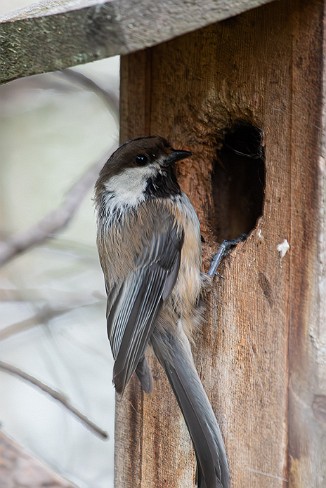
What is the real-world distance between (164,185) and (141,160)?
0.36 ft

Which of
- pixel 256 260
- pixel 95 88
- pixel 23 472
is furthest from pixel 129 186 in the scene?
pixel 95 88

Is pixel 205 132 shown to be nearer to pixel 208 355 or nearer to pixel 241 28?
pixel 241 28

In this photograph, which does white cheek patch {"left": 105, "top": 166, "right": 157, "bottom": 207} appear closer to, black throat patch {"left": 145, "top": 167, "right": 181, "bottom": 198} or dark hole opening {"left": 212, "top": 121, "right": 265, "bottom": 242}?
black throat patch {"left": 145, "top": 167, "right": 181, "bottom": 198}

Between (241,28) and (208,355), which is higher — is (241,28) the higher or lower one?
the higher one

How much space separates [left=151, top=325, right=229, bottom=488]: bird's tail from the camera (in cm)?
223

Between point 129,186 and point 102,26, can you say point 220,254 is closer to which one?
point 129,186

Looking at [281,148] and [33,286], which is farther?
[33,286]

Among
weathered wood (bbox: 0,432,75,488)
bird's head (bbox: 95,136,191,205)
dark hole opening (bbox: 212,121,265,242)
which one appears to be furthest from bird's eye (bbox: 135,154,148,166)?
weathered wood (bbox: 0,432,75,488)

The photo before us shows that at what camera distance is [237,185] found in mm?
2783

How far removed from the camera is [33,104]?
5.11 metres

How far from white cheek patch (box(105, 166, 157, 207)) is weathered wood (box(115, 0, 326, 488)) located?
0.44ft

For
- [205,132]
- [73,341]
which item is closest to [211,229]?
[205,132]

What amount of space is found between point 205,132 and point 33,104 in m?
2.83

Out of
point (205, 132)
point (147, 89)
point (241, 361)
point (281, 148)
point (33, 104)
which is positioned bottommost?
point (241, 361)
